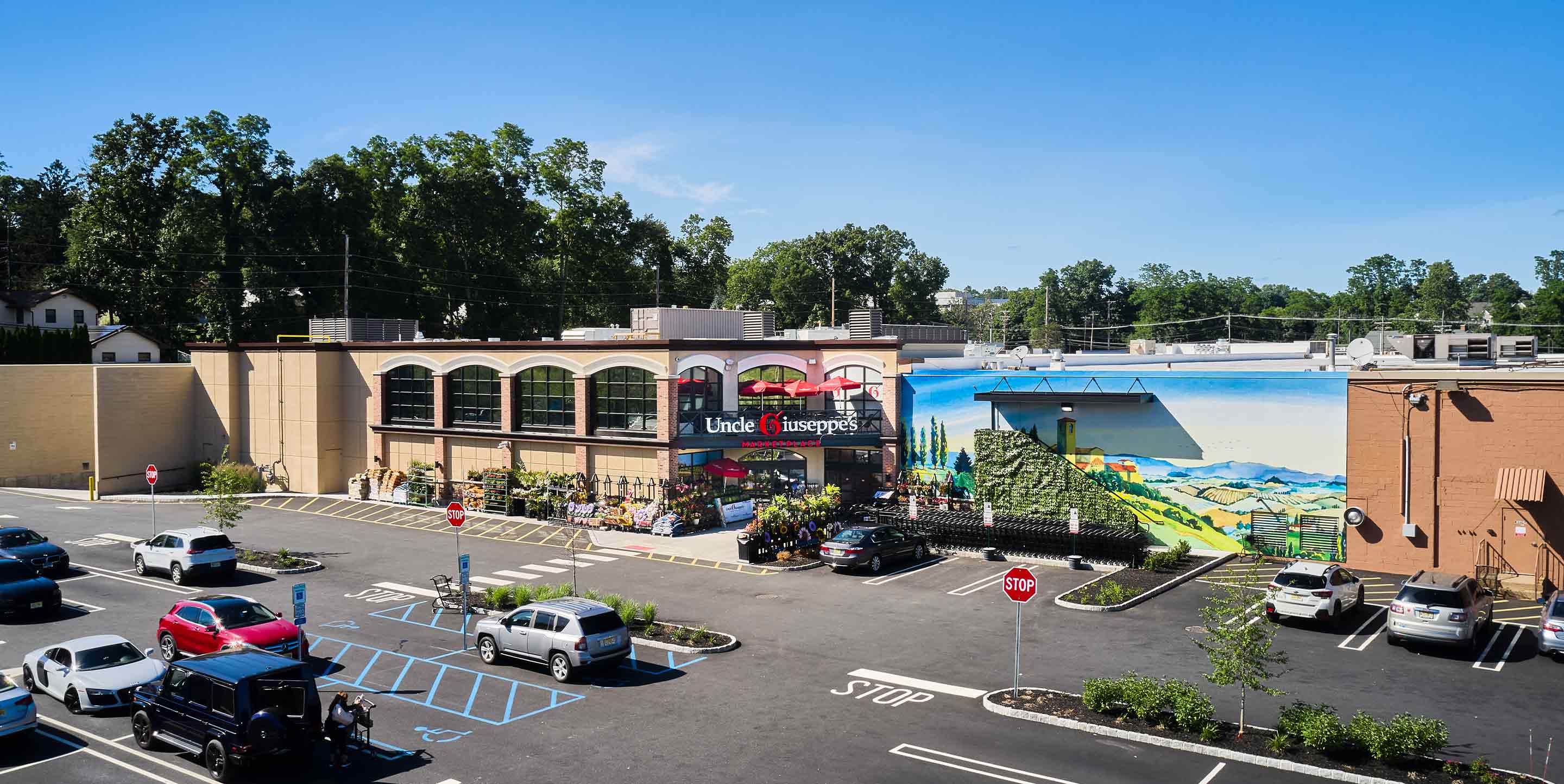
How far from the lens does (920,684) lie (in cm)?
2211

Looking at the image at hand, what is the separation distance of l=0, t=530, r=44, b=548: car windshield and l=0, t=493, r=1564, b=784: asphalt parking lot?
6.98ft

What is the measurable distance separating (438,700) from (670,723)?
16.3 ft

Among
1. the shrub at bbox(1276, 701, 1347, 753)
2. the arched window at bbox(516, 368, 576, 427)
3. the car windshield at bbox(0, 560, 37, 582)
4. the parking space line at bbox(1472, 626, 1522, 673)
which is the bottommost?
the parking space line at bbox(1472, 626, 1522, 673)

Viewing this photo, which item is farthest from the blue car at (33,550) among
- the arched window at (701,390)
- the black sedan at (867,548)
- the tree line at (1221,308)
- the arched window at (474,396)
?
the tree line at (1221,308)

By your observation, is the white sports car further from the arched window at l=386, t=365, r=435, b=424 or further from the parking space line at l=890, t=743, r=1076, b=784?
the arched window at l=386, t=365, r=435, b=424

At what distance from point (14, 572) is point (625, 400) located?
2131 cm

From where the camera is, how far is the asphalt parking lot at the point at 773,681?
57.6ft

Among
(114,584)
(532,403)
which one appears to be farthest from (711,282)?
(114,584)

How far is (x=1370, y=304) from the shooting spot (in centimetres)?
14725

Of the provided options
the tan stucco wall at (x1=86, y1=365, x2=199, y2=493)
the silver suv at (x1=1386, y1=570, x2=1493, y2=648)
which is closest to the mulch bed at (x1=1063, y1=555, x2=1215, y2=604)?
the silver suv at (x1=1386, y1=570, x2=1493, y2=648)

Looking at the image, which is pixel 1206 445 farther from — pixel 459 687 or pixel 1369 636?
pixel 459 687

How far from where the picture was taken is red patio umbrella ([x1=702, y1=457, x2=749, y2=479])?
141 ft

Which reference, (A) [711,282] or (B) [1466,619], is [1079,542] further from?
(A) [711,282]

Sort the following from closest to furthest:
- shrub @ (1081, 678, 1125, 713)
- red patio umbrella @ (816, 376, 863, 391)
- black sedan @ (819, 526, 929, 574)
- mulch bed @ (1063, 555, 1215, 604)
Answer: shrub @ (1081, 678, 1125, 713) → mulch bed @ (1063, 555, 1215, 604) → black sedan @ (819, 526, 929, 574) → red patio umbrella @ (816, 376, 863, 391)
